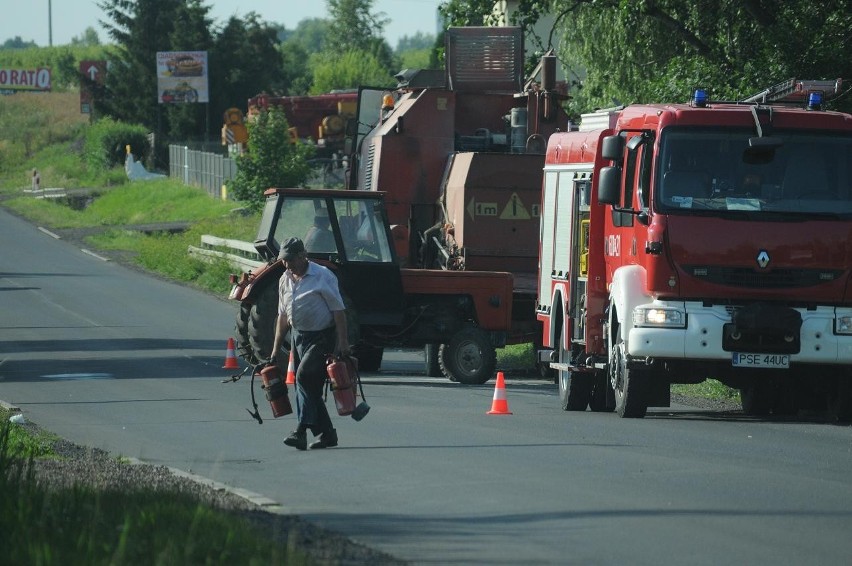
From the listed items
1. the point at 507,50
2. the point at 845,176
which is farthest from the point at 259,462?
the point at 507,50

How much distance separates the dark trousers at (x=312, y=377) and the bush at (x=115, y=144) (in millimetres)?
70256

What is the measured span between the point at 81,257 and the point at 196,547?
4025 centimetres

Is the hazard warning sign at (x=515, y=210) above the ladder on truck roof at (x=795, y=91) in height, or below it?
below


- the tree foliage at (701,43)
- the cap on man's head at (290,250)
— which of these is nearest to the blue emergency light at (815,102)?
the cap on man's head at (290,250)

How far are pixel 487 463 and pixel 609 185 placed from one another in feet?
14.0

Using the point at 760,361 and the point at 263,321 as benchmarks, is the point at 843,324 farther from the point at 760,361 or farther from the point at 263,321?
the point at 263,321

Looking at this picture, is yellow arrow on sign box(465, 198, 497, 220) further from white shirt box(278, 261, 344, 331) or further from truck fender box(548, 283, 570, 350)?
white shirt box(278, 261, 344, 331)

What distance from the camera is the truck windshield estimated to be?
15219 mm

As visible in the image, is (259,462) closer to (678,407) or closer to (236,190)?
(678,407)

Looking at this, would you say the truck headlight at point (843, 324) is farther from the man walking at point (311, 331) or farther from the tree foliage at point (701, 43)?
the tree foliage at point (701, 43)

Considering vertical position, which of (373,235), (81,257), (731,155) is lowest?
(81,257)

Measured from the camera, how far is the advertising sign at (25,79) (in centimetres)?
12875

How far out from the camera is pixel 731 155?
15273mm

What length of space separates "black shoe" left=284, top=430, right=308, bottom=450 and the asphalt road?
0.38 feet
